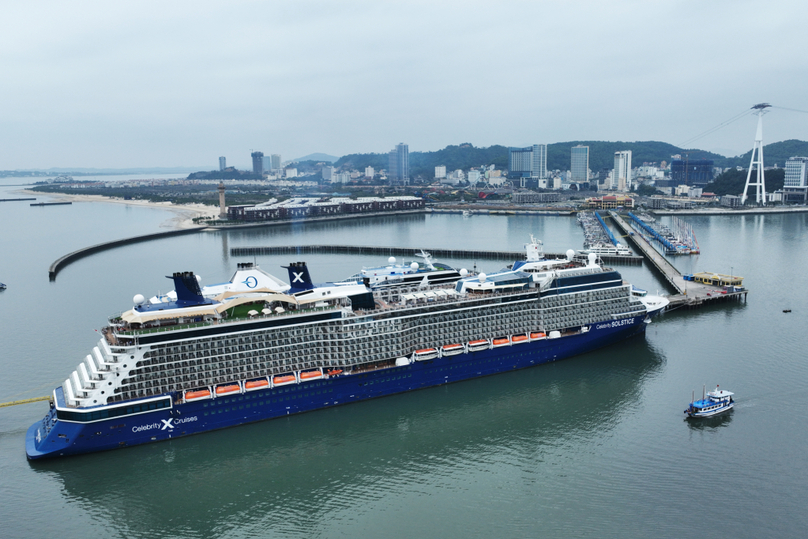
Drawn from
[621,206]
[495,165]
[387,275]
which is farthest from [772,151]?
[387,275]

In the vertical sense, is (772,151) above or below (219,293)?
above

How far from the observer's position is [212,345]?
1616 cm

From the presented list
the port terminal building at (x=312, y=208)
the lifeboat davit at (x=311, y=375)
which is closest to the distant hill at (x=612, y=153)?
the port terminal building at (x=312, y=208)

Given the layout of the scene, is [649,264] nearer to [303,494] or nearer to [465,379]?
[465,379]

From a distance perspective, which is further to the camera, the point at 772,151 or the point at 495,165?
the point at 495,165

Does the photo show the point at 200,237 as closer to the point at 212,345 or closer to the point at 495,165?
the point at 212,345

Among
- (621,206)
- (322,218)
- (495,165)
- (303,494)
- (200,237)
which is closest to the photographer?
(303,494)

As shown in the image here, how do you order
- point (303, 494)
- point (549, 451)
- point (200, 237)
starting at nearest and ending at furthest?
point (303, 494) < point (549, 451) < point (200, 237)

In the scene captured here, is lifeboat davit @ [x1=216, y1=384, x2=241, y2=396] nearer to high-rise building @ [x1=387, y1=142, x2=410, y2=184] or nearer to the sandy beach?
the sandy beach

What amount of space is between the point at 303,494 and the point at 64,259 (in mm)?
38943

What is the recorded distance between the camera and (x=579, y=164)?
164875 millimetres

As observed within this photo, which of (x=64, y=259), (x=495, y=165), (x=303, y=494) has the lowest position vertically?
(x=303, y=494)

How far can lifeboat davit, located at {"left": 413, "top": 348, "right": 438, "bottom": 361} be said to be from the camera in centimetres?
1873

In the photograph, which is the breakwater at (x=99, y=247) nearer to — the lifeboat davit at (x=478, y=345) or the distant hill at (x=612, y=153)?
the lifeboat davit at (x=478, y=345)
